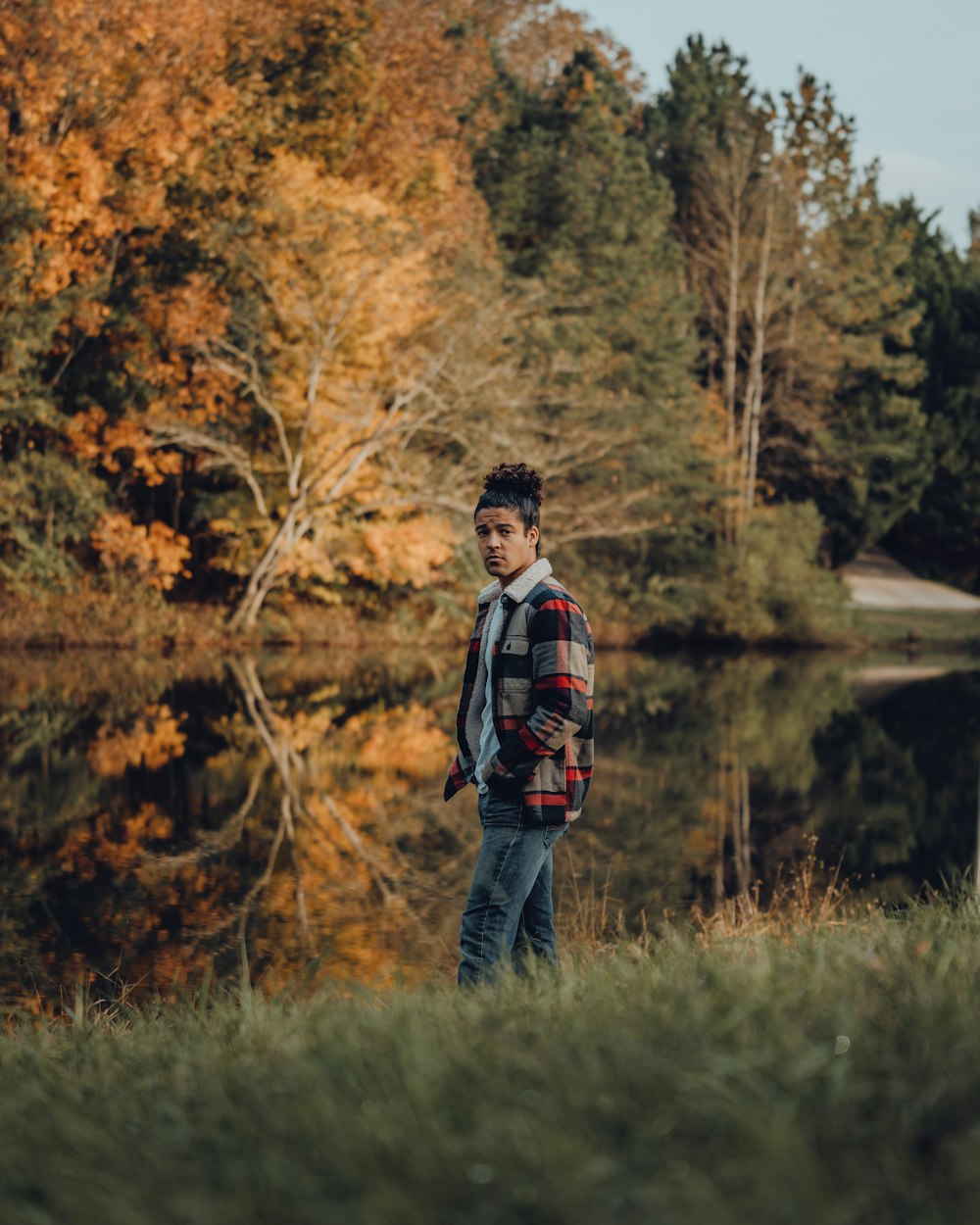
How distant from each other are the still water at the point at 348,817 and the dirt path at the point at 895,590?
21.2 m

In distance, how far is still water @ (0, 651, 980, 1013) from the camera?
809 cm

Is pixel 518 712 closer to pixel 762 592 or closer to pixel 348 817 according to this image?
pixel 348 817

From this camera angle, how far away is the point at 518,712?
4.89 meters

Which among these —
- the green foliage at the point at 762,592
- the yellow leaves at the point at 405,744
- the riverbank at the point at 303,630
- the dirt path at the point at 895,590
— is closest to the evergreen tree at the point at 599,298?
the green foliage at the point at 762,592

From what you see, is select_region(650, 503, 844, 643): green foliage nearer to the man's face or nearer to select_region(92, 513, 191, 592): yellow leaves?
select_region(92, 513, 191, 592): yellow leaves

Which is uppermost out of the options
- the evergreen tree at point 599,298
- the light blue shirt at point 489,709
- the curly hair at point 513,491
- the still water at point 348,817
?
the evergreen tree at point 599,298

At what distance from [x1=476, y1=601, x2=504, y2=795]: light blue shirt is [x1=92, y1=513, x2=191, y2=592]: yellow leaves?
22151 millimetres

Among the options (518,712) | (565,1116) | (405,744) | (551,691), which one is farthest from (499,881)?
(405,744)

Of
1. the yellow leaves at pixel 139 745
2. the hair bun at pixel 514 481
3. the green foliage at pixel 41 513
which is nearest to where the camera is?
the hair bun at pixel 514 481

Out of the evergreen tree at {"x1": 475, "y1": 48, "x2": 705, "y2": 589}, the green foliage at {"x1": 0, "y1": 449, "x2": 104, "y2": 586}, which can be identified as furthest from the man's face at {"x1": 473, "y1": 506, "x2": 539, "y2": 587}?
the evergreen tree at {"x1": 475, "y1": 48, "x2": 705, "y2": 589}

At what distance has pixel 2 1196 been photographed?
107 inches

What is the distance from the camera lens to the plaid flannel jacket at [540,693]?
15.7 ft

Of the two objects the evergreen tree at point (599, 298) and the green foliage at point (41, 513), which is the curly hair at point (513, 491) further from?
the evergreen tree at point (599, 298)

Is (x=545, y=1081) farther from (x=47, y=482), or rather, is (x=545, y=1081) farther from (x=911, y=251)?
(x=911, y=251)
